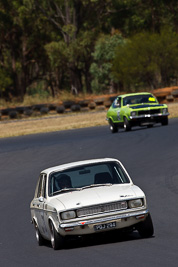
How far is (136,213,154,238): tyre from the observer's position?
971 cm

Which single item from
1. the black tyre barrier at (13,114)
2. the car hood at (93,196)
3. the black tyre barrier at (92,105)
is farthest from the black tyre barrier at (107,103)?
the car hood at (93,196)

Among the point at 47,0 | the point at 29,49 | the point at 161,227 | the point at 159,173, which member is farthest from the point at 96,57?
the point at 161,227

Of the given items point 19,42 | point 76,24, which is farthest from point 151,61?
point 19,42

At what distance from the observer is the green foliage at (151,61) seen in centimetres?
5397

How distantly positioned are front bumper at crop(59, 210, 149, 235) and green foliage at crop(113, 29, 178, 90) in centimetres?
4411

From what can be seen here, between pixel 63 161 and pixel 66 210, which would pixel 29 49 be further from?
pixel 66 210

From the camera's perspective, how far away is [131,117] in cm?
2905

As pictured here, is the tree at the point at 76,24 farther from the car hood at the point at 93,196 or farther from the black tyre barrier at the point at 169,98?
the car hood at the point at 93,196

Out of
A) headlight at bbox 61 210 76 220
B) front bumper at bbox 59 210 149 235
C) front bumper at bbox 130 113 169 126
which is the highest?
headlight at bbox 61 210 76 220

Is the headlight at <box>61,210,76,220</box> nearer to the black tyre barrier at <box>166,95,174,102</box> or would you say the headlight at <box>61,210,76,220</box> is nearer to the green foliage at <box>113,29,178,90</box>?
the black tyre barrier at <box>166,95,174,102</box>

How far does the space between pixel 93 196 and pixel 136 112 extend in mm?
19553

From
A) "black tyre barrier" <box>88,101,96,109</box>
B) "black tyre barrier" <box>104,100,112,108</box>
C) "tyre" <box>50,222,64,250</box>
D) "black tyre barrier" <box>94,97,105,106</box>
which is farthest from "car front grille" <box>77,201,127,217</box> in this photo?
"black tyre barrier" <box>88,101,96,109</box>

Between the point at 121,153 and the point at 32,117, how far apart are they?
24.9m

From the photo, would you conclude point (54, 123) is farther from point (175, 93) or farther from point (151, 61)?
point (151, 61)
